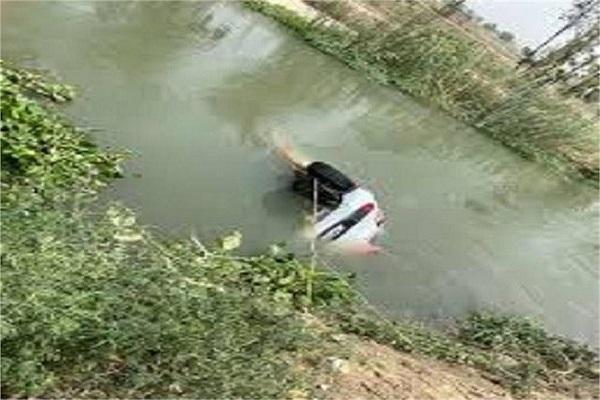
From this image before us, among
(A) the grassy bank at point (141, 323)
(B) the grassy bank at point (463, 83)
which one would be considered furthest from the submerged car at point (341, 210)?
(B) the grassy bank at point (463, 83)

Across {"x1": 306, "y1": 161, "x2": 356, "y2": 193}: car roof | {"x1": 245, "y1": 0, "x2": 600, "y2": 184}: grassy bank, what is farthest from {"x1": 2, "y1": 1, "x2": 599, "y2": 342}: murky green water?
{"x1": 245, "y1": 0, "x2": 600, "y2": 184}: grassy bank

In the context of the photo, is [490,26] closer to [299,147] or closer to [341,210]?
[299,147]

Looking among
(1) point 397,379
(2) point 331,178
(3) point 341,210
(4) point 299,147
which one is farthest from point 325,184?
(1) point 397,379

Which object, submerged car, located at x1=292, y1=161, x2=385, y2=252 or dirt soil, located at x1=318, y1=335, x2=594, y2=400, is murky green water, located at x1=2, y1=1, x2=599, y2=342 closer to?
submerged car, located at x1=292, y1=161, x2=385, y2=252

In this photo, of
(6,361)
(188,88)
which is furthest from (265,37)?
(6,361)

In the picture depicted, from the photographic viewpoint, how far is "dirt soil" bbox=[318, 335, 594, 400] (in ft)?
23.5

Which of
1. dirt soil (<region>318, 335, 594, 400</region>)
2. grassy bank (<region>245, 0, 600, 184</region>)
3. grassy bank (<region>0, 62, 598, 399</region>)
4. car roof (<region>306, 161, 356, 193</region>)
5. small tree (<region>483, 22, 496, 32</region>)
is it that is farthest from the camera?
small tree (<region>483, 22, 496, 32</region>)

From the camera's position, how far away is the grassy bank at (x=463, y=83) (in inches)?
829

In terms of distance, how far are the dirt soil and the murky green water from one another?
2.61 m

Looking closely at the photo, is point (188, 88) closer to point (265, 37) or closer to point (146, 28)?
point (146, 28)

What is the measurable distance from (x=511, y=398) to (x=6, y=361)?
4795 millimetres

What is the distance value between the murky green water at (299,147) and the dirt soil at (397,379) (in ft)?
8.55

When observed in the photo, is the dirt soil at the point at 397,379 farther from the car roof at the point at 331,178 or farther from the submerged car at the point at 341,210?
the car roof at the point at 331,178

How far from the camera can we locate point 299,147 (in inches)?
599
